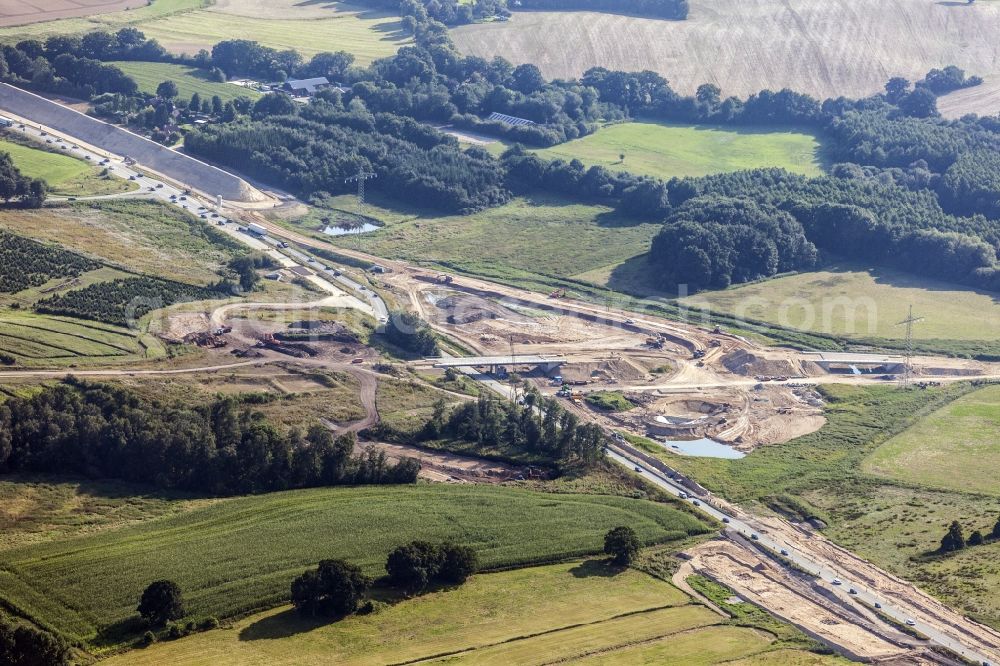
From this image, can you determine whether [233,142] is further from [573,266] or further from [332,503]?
[332,503]

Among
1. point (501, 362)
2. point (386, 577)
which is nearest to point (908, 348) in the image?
point (501, 362)

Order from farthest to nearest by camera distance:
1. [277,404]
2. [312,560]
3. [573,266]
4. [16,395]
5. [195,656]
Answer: [573,266], [277,404], [16,395], [312,560], [195,656]

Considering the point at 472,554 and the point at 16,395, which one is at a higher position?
the point at 16,395

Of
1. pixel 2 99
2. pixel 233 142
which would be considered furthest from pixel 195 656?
pixel 2 99

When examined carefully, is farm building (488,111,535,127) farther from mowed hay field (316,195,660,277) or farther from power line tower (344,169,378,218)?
power line tower (344,169,378,218)

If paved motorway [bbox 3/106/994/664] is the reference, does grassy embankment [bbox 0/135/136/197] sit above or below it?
above

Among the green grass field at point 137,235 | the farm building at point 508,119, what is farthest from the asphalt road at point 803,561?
the farm building at point 508,119

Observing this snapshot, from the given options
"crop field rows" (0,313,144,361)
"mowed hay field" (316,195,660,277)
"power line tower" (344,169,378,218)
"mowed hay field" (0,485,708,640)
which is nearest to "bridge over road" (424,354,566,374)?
"mowed hay field" (316,195,660,277)
